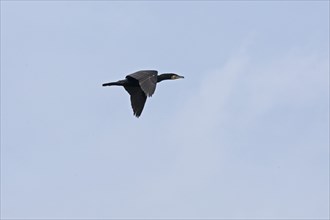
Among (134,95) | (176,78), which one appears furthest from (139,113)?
(176,78)

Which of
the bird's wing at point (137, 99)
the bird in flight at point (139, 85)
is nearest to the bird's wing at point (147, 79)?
the bird in flight at point (139, 85)

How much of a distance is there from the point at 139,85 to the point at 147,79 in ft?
5.14

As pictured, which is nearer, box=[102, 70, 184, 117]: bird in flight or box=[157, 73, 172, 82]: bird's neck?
box=[102, 70, 184, 117]: bird in flight

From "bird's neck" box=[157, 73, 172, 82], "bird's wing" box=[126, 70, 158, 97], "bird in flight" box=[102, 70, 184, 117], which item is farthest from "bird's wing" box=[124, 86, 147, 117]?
"bird's neck" box=[157, 73, 172, 82]

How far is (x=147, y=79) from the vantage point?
46125 mm

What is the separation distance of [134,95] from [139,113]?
3.71 ft

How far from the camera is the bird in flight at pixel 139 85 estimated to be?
4553 cm

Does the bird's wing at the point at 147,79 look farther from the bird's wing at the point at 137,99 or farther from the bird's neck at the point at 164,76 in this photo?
the bird's neck at the point at 164,76

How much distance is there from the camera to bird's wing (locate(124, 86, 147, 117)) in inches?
1890

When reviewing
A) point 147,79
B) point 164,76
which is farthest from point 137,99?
point 164,76

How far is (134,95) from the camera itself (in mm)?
48656

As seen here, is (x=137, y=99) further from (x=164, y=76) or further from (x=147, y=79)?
(x=164, y=76)

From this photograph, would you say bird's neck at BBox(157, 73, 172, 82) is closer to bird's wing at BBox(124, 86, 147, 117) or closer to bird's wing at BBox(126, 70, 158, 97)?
bird's wing at BBox(124, 86, 147, 117)

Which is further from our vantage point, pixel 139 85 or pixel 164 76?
pixel 164 76
